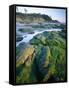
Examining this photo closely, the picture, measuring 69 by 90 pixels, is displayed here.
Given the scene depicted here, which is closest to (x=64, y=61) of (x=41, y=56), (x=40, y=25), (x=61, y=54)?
(x=61, y=54)

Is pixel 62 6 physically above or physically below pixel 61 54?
above

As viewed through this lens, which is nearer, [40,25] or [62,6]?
[40,25]

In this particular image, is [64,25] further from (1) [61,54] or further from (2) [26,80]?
(2) [26,80]

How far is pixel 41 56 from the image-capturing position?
2100mm

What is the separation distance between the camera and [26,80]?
206 cm
